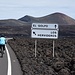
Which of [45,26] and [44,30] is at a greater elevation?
[45,26]

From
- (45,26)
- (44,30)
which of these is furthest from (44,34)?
(45,26)

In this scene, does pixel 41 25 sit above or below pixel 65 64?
above

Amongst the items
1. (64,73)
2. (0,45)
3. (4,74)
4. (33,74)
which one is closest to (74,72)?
(64,73)

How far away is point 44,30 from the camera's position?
23578 millimetres

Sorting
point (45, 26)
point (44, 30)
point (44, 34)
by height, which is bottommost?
point (44, 34)

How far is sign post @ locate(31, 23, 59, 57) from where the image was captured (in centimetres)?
2340

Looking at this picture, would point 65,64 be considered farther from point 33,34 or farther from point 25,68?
point 33,34

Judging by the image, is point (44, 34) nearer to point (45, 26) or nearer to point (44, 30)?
point (44, 30)

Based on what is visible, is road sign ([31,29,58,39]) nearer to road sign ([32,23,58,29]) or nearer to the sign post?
the sign post

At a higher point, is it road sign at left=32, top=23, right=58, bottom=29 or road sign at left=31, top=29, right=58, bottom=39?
road sign at left=32, top=23, right=58, bottom=29

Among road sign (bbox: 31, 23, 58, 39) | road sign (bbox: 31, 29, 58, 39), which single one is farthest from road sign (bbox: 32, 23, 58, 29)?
road sign (bbox: 31, 29, 58, 39)

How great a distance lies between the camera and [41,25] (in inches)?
928

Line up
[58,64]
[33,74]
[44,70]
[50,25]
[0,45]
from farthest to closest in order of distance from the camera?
1. [0,45]
2. [50,25]
3. [58,64]
4. [44,70]
5. [33,74]

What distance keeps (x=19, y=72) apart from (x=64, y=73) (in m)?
2.07
